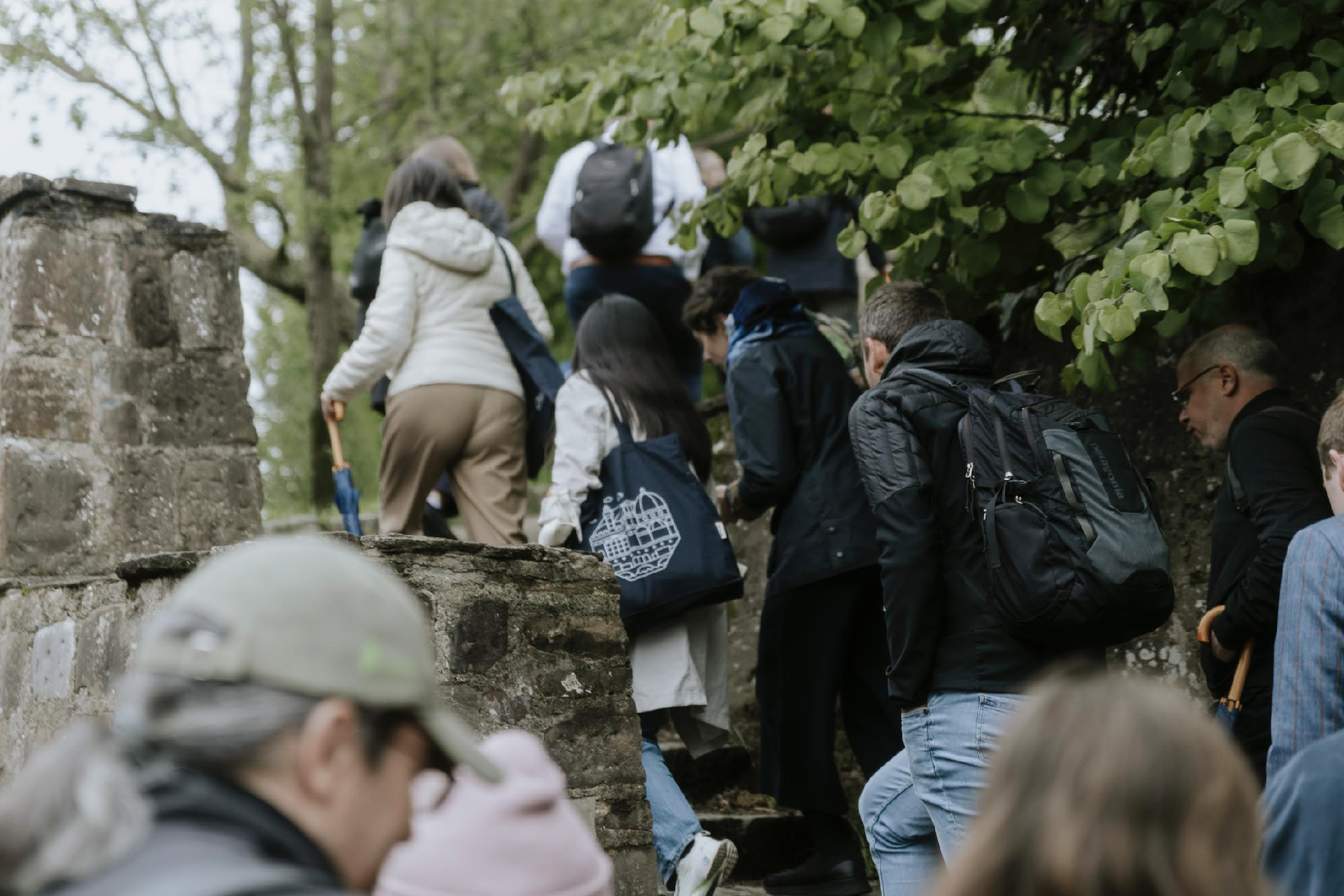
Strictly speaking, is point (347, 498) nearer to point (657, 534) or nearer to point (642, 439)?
point (642, 439)

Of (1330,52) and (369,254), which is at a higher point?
(369,254)

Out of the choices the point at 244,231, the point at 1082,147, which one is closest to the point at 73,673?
the point at 1082,147

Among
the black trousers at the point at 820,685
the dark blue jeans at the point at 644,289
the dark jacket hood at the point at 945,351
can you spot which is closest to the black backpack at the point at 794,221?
the dark blue jeans at the point at 644,289

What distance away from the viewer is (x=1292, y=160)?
12.3 feet

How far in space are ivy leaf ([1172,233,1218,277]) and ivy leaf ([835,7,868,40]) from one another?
3.70 ft

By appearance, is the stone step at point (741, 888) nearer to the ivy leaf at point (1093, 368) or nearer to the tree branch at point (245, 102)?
the ivy leaf at point (1093, 368)

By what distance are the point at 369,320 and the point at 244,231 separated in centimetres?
842

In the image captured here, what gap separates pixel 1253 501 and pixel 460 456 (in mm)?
2847

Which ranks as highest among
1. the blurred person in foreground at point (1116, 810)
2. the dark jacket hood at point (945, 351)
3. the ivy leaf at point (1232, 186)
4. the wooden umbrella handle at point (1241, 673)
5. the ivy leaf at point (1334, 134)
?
the ivy leaf at point (1334, 134)

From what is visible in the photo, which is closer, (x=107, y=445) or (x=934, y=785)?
(x=934, y=785)

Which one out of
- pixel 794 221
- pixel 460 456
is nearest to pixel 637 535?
pixel 460 456

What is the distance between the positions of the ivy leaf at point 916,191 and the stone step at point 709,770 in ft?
7.34

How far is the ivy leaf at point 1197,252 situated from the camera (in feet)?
12.1

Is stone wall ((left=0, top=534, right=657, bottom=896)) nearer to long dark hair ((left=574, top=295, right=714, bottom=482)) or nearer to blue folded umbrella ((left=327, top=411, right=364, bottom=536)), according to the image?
long dark hair ((left=574, top=295, right=714, bottom=482))
